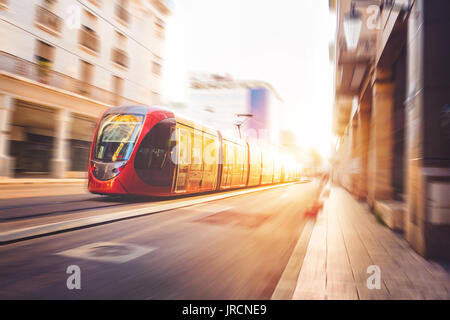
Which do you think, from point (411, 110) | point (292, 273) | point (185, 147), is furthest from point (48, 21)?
point (292, 273)

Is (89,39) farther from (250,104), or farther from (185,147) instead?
(250,104)

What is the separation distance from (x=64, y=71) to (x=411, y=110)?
1894 cm

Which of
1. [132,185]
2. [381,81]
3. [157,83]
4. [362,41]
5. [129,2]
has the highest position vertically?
[129,2]

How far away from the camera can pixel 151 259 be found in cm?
368

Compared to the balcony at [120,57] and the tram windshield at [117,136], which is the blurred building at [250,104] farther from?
the tram windshield at [117,136]

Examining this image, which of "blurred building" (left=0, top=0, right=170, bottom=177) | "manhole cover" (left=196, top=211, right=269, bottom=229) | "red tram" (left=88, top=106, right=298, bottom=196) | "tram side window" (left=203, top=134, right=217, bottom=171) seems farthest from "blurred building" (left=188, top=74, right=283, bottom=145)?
"manhole cover" (left=196, top=211, right=269, bottom=229)

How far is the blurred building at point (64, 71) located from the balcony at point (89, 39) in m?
0.06

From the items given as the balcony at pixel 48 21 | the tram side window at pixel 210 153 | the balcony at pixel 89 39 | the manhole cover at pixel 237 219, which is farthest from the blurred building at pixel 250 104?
the manhole cover at pixel 237 219

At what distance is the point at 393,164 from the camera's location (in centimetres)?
905

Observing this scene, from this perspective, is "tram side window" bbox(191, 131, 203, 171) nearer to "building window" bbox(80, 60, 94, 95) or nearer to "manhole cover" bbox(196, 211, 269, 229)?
"manhole cover" bbox(196, 211, 269, 229)

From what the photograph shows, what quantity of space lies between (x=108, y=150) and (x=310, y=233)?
5.60m
